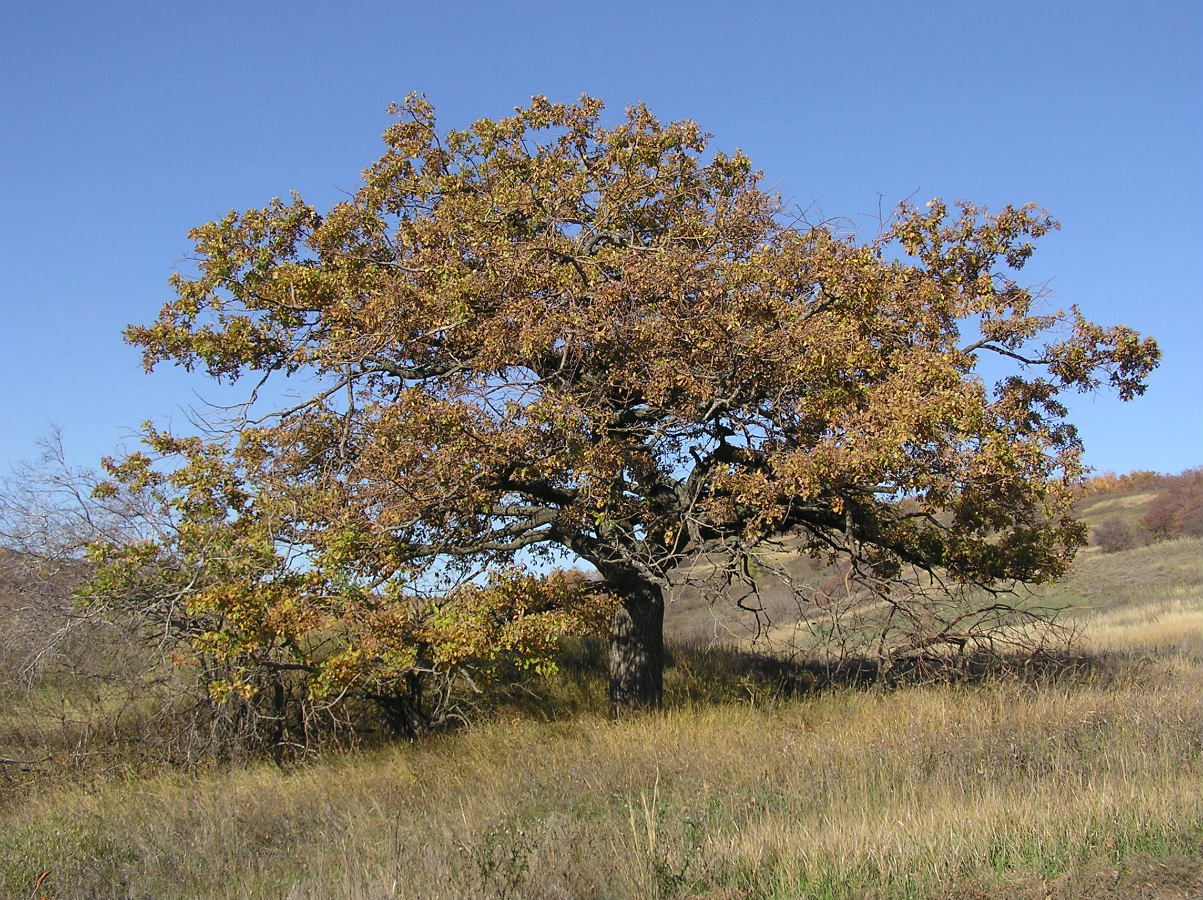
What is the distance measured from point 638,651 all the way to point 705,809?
648 cm

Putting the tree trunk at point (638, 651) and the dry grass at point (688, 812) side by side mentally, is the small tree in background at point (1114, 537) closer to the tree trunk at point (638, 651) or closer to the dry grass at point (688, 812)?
the tree trunk at point (638, 651)

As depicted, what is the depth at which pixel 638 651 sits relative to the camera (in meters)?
13.5

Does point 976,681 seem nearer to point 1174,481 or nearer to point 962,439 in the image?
point 962,439

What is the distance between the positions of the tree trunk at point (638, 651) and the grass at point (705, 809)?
1.04m

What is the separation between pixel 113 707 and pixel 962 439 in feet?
38.7

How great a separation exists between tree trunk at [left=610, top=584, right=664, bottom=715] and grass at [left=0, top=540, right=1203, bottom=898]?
1038 mm

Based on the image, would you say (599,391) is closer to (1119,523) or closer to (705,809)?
(705,809)

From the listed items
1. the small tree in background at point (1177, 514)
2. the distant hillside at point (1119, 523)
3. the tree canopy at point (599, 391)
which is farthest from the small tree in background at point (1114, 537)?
the tree canopy at point (599, 391)

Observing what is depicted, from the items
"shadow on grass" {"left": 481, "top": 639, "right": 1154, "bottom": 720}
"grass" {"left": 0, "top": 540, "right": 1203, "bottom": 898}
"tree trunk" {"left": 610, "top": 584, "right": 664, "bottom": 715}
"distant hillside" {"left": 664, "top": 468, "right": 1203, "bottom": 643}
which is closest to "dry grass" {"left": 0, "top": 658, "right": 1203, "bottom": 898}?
"grass" {"left": 0, "top": 540, "right": 1203, "bottom": 898}

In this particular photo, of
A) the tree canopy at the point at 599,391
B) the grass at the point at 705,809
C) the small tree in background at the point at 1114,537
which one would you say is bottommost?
the grass at the point at 705,809

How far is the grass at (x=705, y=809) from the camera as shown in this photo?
5.75 m

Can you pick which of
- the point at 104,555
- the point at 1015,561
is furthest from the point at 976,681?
the point at 104,555

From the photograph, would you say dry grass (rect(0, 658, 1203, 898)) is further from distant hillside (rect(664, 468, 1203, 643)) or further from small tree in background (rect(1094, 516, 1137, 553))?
small tree in background (rect(1094, 516, 1137, 553))

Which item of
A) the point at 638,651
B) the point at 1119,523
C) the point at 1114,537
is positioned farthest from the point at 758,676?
the point at 1119,523
